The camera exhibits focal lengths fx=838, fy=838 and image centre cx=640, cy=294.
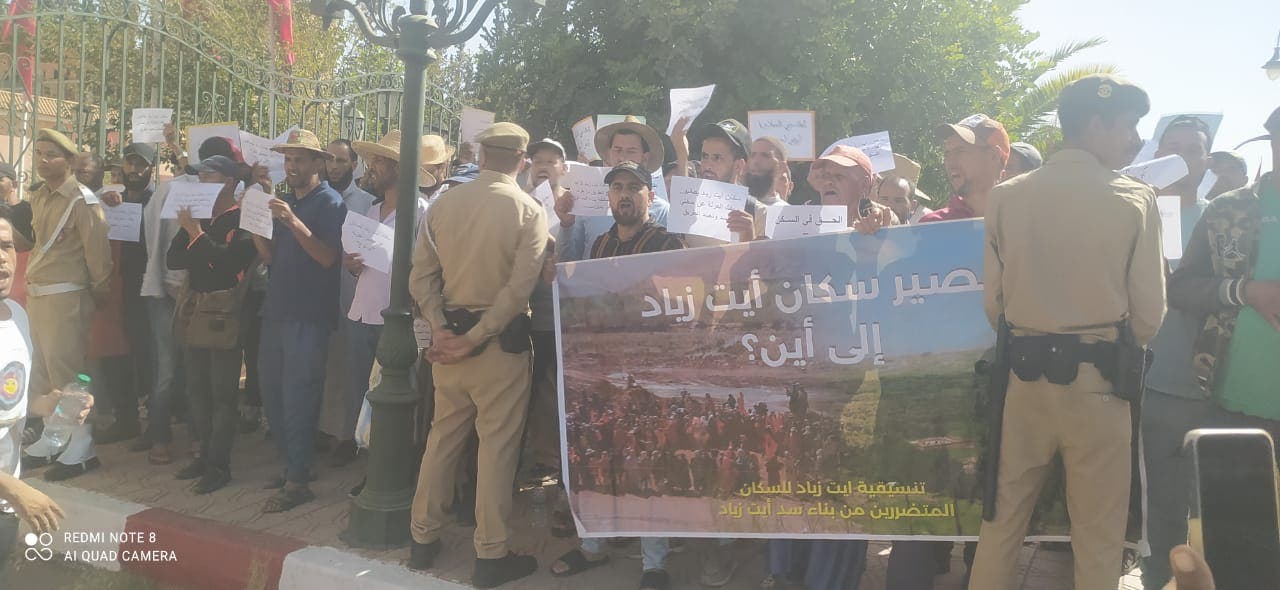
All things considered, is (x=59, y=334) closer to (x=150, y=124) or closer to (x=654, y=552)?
(x=150, y=124)

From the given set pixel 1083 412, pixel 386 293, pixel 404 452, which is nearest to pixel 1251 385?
pixel 1083 412

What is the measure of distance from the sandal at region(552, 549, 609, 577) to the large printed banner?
1.11ft

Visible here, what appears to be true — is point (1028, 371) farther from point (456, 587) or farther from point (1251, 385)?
point (456, 587)

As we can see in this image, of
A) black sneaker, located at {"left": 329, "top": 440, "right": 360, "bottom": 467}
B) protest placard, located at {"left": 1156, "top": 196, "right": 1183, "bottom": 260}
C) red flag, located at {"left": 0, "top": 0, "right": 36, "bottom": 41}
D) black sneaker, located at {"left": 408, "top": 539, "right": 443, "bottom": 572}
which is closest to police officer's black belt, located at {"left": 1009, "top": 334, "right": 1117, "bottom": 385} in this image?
protest placard, located at {"left": 1156, "top": 196, "right": 1183, "bottom": 260}

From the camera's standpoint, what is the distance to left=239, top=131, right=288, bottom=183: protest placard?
552 cm

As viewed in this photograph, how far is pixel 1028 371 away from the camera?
2.89m

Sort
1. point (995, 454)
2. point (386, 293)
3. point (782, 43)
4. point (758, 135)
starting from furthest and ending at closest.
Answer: point (782, 43), point (758, 135), point (386, 293), point (995, 454)

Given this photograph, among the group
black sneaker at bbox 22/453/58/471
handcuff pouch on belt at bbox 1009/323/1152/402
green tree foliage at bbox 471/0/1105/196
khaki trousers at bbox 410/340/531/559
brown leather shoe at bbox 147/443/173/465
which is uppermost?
green tree foliage at bbox 471/0/1105/196

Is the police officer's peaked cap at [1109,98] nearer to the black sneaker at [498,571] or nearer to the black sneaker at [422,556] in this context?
the black sneaker at [498,571]

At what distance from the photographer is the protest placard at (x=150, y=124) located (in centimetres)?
609

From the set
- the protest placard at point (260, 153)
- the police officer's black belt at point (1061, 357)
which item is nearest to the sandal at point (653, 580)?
the police officer's black belt at point (1061, 357)

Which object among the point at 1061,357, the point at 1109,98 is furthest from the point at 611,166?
the point at 1061,357

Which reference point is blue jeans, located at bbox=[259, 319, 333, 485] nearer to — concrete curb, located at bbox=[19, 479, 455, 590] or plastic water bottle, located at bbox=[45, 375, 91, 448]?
→ concrete curb, located at bbox=[19, 479, 455, 590]

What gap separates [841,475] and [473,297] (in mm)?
1801
